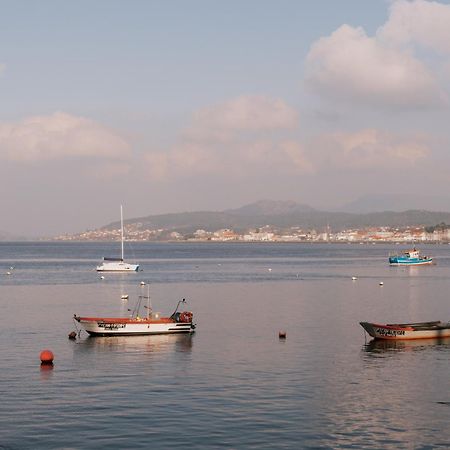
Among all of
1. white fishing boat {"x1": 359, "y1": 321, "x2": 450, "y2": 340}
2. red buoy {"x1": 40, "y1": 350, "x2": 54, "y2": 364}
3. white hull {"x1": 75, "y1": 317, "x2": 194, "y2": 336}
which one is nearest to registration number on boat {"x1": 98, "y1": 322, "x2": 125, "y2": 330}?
white hull {"x1": 75, "y1": 317, "x2": 194, "y2": 336}

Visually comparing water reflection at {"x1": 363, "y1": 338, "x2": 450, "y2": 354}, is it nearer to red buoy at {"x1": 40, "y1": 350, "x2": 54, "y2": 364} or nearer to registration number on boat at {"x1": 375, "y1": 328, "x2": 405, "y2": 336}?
registration number on boat at {"x1": 375, "y1": 328, "x2": 405, "y2": 336}

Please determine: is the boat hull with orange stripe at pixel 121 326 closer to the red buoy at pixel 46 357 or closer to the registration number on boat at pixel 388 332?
the red buoy at pixel 46 357

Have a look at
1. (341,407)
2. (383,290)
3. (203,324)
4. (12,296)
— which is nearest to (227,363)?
(341,407)

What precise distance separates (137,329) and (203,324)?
37.0ft

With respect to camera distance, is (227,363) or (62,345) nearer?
(227,363)

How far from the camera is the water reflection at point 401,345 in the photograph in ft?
205

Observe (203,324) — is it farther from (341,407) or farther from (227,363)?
(341,407)

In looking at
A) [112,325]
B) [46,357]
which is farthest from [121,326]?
[46,357]

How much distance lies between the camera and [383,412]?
133ft

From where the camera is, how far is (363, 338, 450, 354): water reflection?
205 ft

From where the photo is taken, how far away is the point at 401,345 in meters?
64.6

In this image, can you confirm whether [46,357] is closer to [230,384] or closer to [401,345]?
[230,384]

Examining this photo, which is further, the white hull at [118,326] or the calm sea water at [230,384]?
the white hull at [118,326]

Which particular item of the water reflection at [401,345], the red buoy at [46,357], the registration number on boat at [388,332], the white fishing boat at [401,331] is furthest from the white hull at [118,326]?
the registration number on boat at [388,332]
